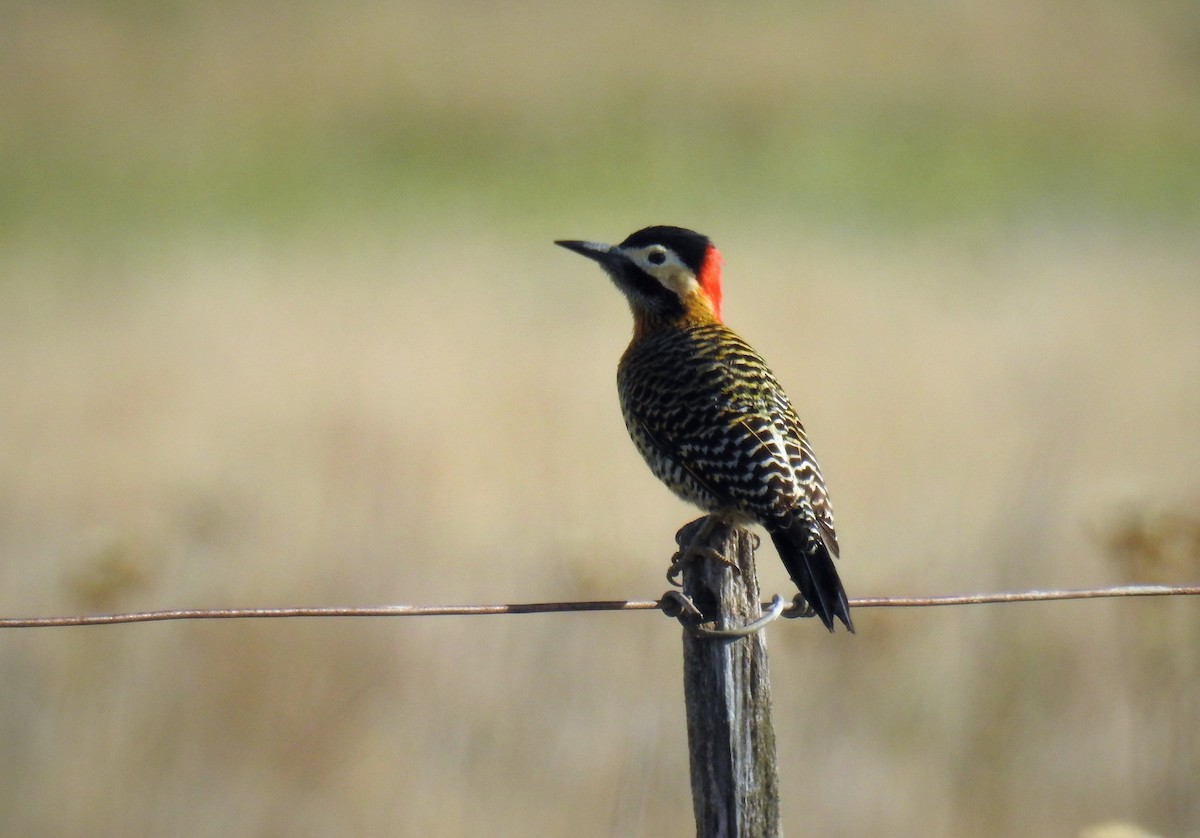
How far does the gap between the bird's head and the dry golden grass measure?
3.47 ft

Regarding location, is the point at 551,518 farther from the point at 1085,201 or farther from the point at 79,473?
the point at 1085,201

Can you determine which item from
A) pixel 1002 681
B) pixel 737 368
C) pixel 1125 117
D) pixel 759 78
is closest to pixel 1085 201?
pixel 1125 117

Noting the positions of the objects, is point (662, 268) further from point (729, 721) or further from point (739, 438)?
point (729, 721)

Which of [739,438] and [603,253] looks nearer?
[739,438]

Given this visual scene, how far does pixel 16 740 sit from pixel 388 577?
2.00 meters

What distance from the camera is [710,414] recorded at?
197 inches

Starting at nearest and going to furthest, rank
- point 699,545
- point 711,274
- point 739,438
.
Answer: point 699,545
point 739,438
point 711,274

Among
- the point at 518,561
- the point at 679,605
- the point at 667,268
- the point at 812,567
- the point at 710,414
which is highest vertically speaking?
the point at 667,268

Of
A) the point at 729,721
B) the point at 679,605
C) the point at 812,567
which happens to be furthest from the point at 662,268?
the point at 729,721

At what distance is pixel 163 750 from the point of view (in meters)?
6.00

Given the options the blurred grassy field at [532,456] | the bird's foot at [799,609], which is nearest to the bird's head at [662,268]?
the blurred grassy field at [532,456]

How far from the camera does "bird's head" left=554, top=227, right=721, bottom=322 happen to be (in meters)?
6.01

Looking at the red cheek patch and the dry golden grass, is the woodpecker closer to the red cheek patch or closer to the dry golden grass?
the red cheek patch

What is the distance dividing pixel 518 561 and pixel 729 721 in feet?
16.1
